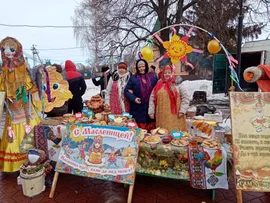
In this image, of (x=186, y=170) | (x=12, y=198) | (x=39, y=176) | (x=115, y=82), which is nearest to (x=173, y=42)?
(x=115, y=82)

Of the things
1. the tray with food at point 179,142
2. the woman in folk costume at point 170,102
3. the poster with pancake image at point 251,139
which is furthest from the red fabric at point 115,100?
the poster with pancake image at point 251,139

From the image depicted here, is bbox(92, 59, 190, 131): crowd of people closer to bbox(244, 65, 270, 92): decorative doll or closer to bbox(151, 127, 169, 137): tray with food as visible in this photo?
bbox(151, 127, 169, 137): tray with food

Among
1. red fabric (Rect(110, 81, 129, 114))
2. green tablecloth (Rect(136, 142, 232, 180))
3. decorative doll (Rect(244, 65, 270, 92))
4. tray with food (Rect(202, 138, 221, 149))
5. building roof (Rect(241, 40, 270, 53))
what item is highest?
building roof (Rect(241, 40, 270, 53))

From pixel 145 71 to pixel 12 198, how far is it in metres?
2.30

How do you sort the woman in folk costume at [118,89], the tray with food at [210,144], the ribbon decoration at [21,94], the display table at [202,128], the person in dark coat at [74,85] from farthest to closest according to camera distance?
the person in dark coat at [74,85], the woman in folk costume at [118,89], the display table at [202,128], the ribbon decoration at [21,94], the tray with food at [210,144]

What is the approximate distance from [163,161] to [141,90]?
1.11 metres

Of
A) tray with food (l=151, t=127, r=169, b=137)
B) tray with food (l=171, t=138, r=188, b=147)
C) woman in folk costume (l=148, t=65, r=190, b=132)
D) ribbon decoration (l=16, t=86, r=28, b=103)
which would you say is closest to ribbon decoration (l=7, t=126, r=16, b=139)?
ribbon decoration (l=16, t=86, r=28, b=103)

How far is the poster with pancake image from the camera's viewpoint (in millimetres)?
1851

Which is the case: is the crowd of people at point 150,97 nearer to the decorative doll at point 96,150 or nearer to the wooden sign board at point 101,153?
the wooden sign board at point 101,153

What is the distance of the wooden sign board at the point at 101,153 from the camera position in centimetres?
215

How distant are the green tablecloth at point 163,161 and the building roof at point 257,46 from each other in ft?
23.2

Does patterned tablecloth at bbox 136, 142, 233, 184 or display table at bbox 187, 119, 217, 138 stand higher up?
display table at bbox 187, 119, 217, 138

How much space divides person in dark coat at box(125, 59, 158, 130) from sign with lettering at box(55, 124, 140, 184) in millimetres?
865

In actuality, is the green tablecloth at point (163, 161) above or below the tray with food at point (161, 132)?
below
